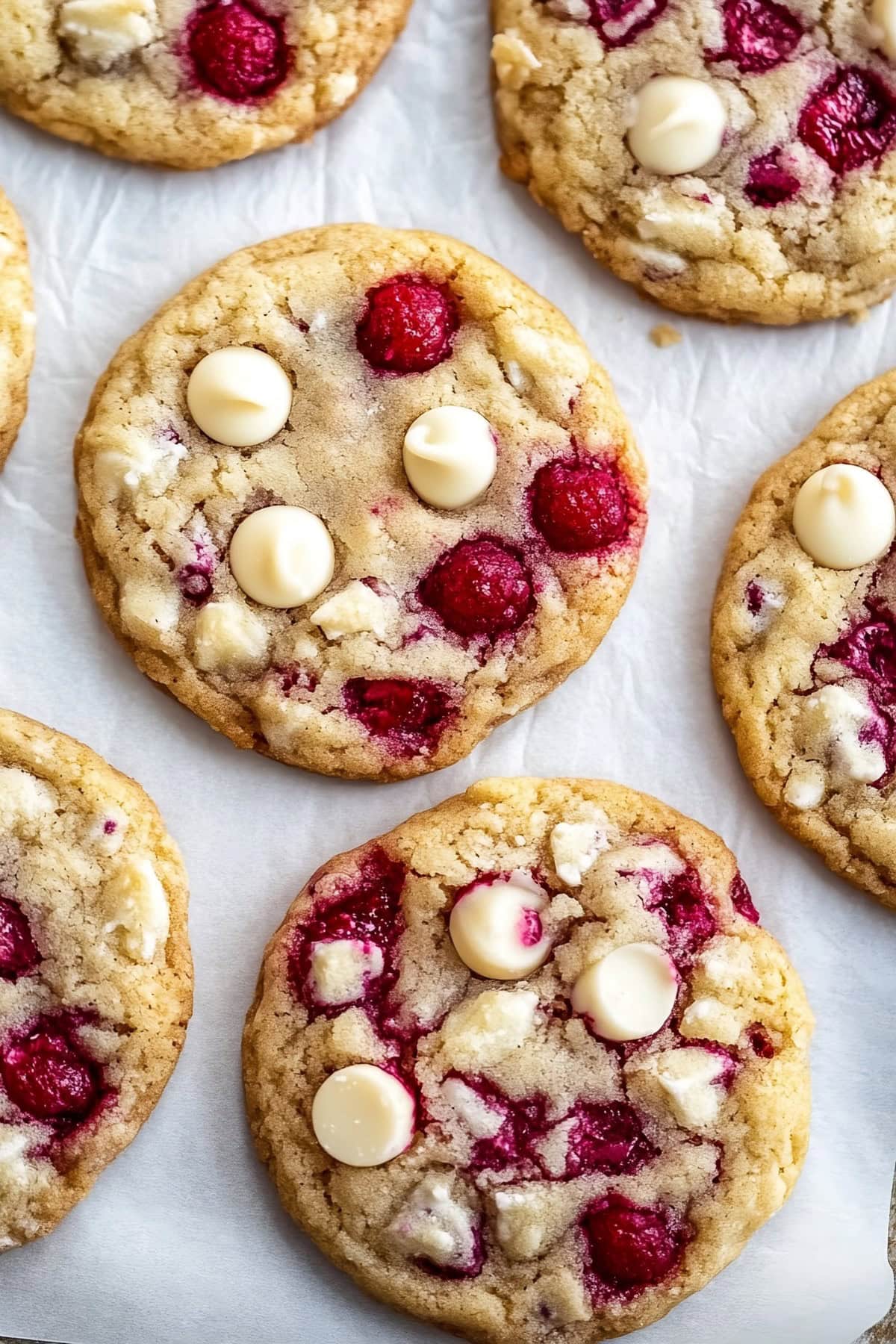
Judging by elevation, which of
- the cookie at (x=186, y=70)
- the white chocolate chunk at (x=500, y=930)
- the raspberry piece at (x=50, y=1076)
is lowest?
the raspberry piece at (x=50, y=1076)

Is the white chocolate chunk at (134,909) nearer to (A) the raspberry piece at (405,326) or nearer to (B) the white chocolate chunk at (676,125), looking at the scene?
(A) the raspberry piece at (405,326)

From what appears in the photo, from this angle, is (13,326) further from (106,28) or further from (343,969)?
(343,969)

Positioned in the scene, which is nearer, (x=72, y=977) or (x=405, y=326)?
(x=72, y=977)

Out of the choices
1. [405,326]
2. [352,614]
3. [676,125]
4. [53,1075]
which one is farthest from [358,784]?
[676,125]

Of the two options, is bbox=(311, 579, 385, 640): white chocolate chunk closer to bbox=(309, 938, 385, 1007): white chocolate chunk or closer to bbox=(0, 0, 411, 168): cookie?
bbox=(309, 938, 385, 1007): white chocolate chunk

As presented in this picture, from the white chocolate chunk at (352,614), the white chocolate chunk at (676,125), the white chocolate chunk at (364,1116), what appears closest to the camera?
the white chocolate chunk at (364,1116)

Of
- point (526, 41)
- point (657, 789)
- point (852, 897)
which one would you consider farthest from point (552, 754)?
point (526, 41)

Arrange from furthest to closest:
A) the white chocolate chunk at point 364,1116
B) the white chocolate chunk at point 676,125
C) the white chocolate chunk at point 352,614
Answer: the white chocolate chunk at point 676,125 → the white chocolate chunk at point 352,614 → the white chocolate chunk at point 364,1116

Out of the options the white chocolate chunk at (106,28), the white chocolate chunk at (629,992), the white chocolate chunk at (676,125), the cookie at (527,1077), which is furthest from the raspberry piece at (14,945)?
the white chocolate chunk at (676,125)
